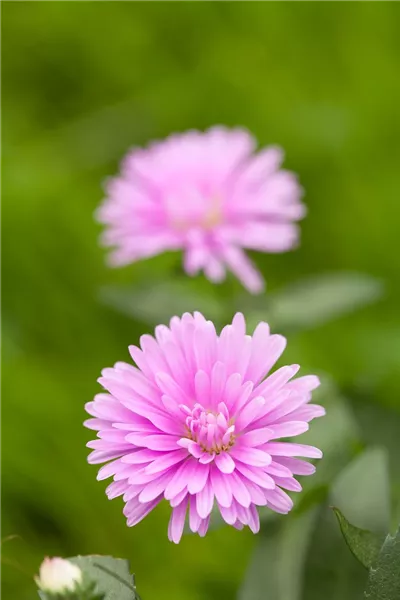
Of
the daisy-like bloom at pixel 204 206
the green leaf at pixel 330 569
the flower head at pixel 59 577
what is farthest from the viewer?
the daisy-like bloom at pixel 204 206

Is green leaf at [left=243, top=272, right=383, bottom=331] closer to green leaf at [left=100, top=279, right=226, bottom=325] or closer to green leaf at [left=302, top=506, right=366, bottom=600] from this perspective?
green leaf at [left=100, top=279, right=226, bottom=325]

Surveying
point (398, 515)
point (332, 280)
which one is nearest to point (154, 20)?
point (332, 280)

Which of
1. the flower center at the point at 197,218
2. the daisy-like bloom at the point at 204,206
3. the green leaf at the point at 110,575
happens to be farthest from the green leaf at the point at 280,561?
the flower center at the point at 197,218

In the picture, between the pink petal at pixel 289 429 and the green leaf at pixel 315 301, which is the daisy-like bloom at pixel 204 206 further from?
the pink petal at pixel 289 429

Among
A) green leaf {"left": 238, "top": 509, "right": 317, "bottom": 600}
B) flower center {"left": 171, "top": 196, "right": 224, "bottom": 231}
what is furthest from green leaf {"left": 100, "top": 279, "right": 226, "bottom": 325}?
green leaf {"left": 238, "top": 509, "right": 317, "bottom": 600}

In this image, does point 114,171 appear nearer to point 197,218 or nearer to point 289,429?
point 197,218

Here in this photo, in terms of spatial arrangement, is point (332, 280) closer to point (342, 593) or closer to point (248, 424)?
point (342, 593)

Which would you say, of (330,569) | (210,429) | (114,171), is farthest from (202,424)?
(114,171)
